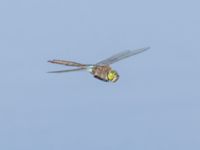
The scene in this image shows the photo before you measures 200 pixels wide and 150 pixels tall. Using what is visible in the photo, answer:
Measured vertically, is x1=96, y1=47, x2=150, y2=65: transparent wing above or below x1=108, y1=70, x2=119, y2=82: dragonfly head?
above

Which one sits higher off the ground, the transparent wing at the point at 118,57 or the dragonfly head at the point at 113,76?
the transparent wing at the point at 118,57

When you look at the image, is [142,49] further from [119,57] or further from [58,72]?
[58,72]

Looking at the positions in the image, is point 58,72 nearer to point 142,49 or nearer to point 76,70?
point 76,70

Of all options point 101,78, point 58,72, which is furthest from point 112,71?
point 58,72

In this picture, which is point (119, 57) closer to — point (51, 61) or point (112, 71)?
point (112, 71)

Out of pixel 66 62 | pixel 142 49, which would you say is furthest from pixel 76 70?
pixel 142 49

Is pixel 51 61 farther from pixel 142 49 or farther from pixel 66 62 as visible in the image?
pixel 142 49
